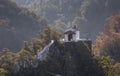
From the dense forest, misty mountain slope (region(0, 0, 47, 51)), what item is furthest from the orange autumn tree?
misty mountain slope (region(0, 0, 47, 51))

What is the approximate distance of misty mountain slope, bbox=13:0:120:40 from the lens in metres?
91.3

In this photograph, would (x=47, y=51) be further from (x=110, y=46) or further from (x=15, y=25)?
(x=15, y=25)

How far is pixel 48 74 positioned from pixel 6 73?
3.42 m

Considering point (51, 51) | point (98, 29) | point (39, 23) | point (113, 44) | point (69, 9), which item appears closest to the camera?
point (51, 51)

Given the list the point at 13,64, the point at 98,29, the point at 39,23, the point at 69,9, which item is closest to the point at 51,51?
the point at 13,64

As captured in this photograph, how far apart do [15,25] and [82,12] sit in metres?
24.3

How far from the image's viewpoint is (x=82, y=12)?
98.9 m

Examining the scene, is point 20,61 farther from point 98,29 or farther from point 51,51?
point 98,29

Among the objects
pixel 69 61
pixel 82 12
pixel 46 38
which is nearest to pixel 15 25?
pixel 82 12

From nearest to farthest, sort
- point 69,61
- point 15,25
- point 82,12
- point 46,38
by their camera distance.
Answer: point 69,61
point 46,38
point 15,25
point 82,12

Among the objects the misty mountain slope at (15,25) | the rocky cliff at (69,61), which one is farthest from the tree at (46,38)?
the misty mountain slope at (15,25)

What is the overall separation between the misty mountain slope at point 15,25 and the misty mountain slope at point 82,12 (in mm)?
11585

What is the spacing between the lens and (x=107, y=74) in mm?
34844

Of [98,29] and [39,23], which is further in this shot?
[98,29]
